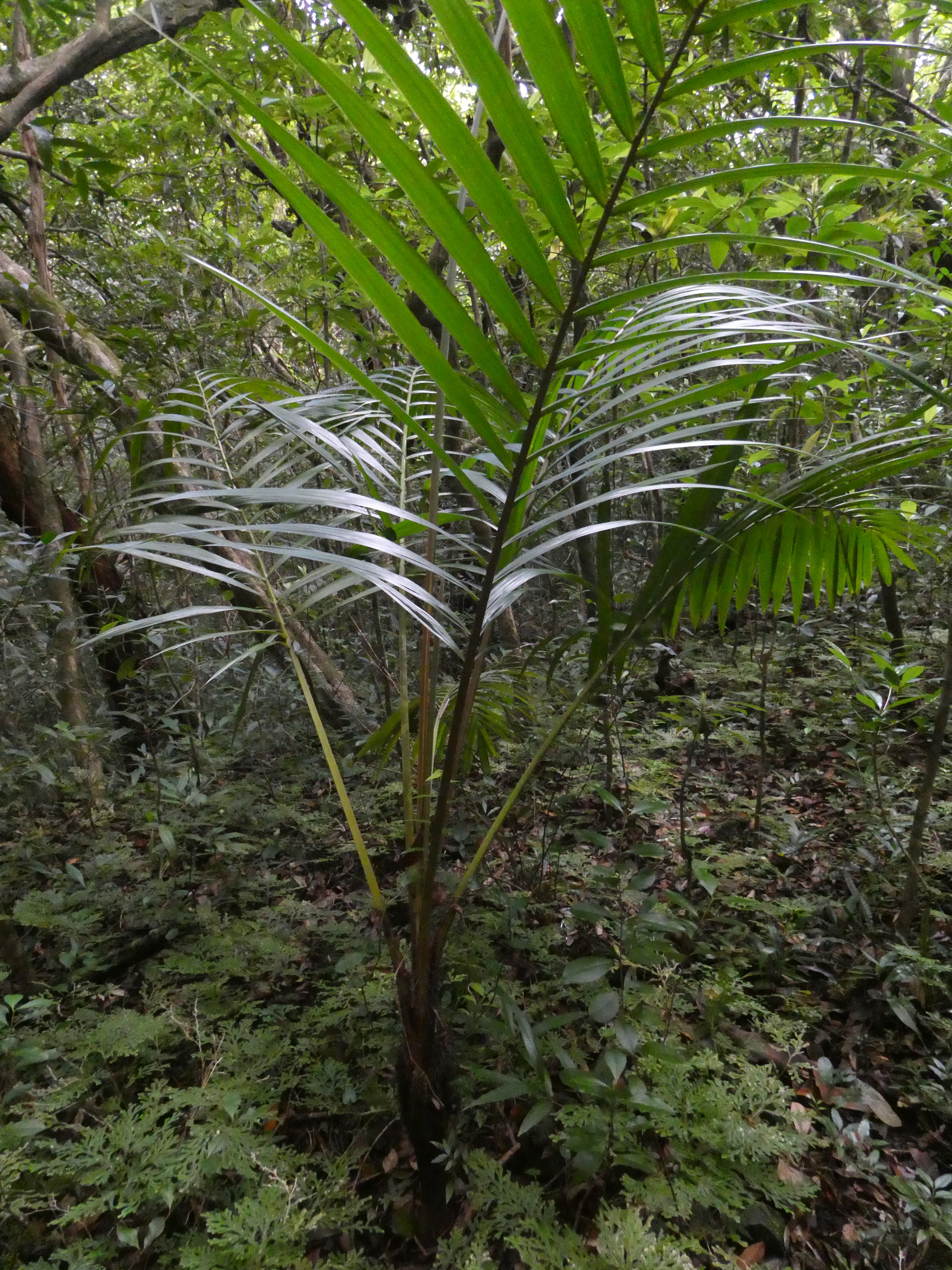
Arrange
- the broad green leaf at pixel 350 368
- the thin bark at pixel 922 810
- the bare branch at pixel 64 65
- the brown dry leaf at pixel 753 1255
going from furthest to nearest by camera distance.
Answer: the bare branch at pixel 64 65
the thin bark at pixel 922 810
the brown dry leaf at pixel 753 1255
the broad green leaf at pixel 350 368

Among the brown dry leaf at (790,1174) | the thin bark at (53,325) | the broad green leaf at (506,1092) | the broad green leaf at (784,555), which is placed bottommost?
the brown dry leaf at (790,1174)

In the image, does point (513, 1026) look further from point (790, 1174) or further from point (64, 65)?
point (64, 65)

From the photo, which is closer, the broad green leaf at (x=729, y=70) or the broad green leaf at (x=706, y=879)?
the broad green leaf at (x=729, y=70)

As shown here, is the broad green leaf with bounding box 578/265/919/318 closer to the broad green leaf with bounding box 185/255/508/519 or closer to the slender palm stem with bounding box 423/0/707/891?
the slender palm stem with bounding box 423/0/707/891

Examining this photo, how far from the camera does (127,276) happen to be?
2998 mm

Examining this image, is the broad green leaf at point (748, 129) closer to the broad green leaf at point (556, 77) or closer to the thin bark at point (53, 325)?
the broad green leaf at point (556, 77)

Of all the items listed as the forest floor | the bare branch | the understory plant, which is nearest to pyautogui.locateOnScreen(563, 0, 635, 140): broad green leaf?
the understory plant

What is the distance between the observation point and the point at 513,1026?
3.88 ft

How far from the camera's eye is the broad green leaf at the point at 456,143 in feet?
1.56

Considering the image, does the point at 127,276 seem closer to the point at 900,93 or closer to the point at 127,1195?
the point at 127,1195

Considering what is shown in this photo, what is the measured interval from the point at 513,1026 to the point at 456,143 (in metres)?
1.25

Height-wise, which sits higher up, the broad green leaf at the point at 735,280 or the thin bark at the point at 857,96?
the thin bark at the point at 857,96

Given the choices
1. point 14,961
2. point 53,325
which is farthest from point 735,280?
point 53,325

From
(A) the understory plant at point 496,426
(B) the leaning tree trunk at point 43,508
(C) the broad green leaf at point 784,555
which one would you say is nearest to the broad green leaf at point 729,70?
(A) the understory plant at point 496,426
